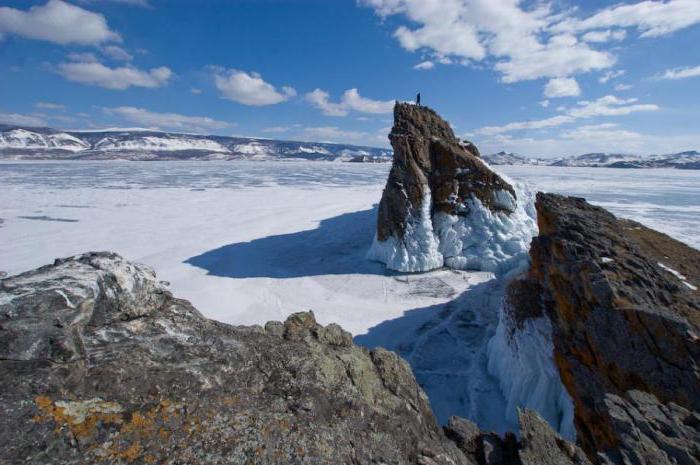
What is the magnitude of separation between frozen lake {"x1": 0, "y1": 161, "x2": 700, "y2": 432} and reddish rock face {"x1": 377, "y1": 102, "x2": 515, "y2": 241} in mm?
2237

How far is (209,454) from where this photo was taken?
7.34 feet

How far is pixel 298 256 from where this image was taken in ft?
49.8

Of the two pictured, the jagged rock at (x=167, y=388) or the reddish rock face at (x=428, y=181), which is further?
the reddish rock face at (x=428, y=181)

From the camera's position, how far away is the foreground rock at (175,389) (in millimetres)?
2172

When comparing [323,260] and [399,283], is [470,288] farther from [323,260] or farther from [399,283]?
[323,260]

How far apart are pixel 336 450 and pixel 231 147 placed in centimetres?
20335

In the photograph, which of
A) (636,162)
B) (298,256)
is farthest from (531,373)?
(636,162)

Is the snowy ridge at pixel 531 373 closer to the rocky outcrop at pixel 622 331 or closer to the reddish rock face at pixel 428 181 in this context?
the rocky outcrop at pixel 622 331

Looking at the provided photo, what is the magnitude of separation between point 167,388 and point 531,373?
21.2 ft

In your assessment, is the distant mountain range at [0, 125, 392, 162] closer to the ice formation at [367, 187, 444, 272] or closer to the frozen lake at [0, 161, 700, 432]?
the frozen lake at [0, 161, 700, 432]

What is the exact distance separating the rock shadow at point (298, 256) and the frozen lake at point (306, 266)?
7 centimetres

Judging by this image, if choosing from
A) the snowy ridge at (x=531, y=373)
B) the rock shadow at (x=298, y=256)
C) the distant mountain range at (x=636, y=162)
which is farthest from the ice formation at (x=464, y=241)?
the distant mountain range at (x=636, y=162)

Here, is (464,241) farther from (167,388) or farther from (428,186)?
(167,388)

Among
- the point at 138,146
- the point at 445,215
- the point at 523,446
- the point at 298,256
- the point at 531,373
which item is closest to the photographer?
the point at 523,446
